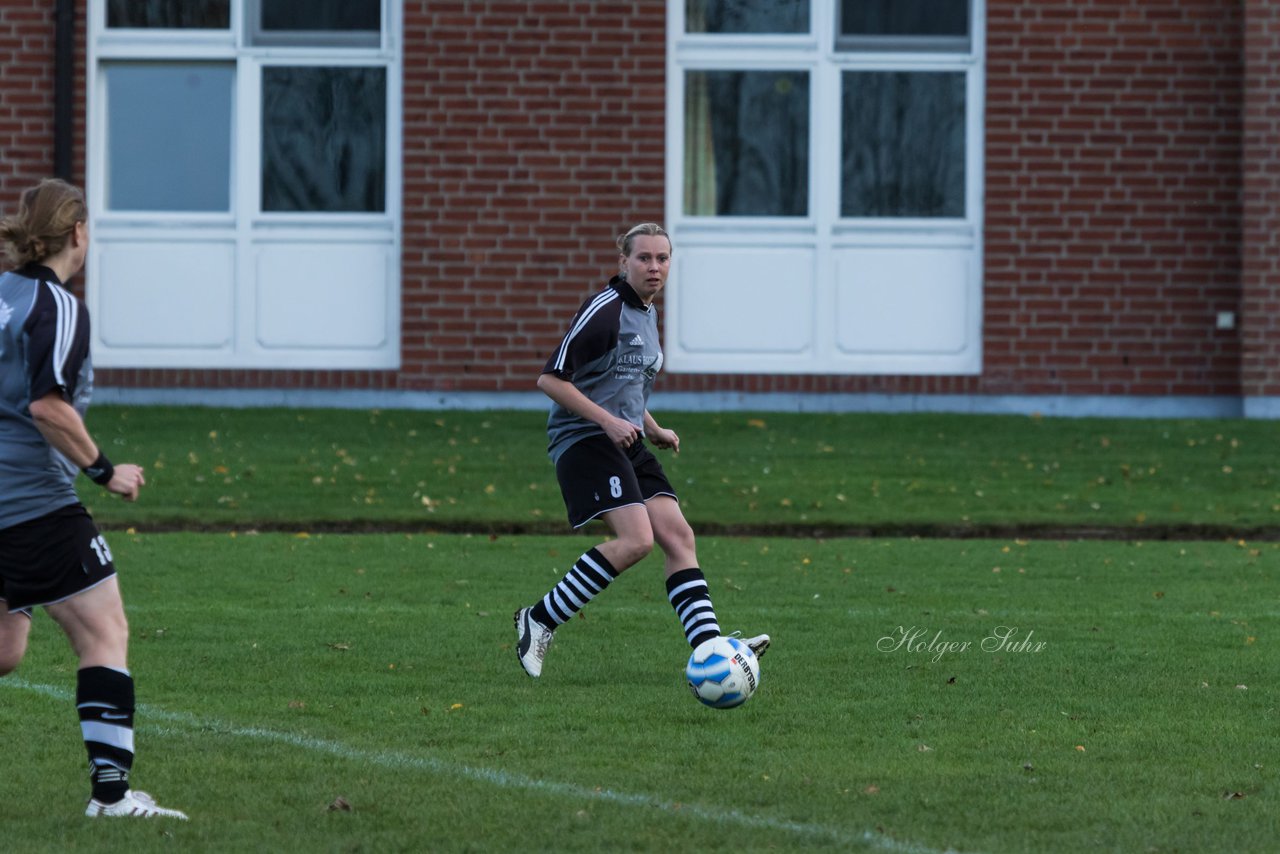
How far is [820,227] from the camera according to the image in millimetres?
20234

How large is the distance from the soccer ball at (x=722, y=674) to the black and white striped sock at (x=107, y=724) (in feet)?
7.29

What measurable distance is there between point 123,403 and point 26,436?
49.3 feet

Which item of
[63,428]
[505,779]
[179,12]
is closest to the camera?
[63,428]

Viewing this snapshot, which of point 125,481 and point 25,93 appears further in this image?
A: point 25,93

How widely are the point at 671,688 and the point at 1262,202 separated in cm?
1363

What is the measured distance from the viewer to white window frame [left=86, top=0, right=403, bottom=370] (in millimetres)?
20188

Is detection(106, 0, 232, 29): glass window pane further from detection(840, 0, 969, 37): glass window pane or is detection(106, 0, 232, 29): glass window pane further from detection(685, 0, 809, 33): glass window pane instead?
detection(840, 0, 969, 37): glass window pane

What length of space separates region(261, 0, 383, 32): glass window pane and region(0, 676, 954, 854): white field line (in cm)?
1342

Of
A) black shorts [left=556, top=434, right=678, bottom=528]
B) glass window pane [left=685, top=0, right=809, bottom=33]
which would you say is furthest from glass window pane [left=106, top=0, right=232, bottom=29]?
black shorts [left=556, top=434, right=678, bottom=528]

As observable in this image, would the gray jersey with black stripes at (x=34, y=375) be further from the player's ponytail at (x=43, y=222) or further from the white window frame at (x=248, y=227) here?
the white window frame at (x=248, y=227)

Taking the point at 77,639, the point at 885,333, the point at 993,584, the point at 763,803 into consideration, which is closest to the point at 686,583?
the point at 763,803

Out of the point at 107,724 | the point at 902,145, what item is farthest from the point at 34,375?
the point at 902,145

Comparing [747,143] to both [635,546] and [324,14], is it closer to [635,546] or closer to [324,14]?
[324,14]

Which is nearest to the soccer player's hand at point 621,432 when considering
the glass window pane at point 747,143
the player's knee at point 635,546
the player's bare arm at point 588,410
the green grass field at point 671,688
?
the player's bare arm at point 588,410
